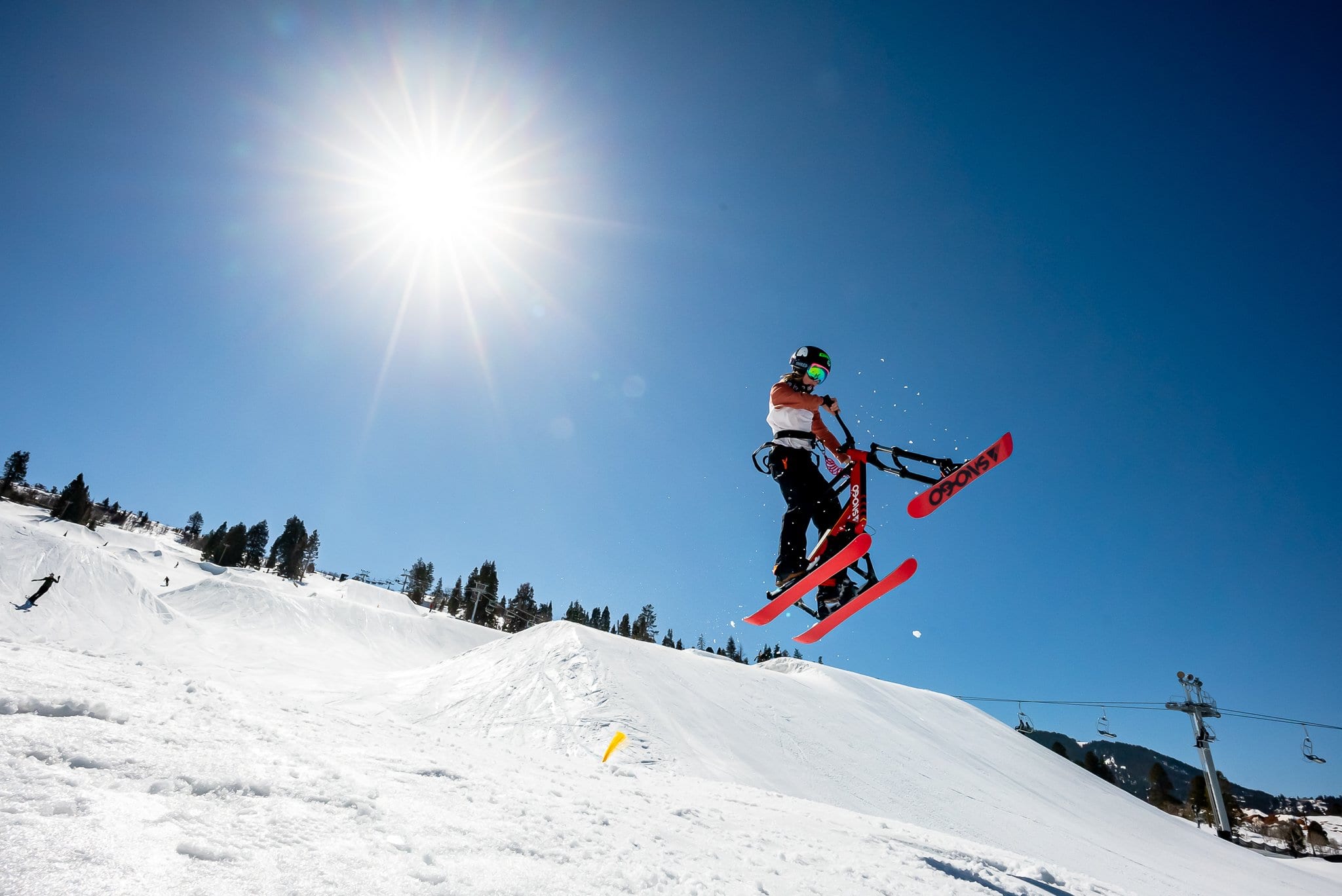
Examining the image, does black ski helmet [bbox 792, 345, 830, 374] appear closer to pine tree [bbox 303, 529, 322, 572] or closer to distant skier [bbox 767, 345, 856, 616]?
→ distant skier [bbox 767, 345, 856, 616]

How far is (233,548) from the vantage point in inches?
3487

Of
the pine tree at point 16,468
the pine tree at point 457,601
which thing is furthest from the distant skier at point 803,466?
the pine tree at point 16,468

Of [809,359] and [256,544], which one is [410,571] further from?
[809,359]

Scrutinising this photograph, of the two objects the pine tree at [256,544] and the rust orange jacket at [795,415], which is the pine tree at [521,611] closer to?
the pine tree at [256,544]

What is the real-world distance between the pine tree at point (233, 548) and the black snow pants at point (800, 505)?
103552mm

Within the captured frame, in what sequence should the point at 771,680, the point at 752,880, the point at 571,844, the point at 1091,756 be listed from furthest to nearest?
1. the point at 1091,756
2. the point at 771,680
3. the point at 752,880
4. the point at 571,844

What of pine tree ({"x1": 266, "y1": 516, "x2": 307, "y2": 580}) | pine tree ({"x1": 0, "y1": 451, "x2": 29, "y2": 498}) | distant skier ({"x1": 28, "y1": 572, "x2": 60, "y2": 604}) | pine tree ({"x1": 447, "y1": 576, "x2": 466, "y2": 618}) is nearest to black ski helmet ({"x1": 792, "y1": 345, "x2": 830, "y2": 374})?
distant skier ({"x1": 28, "y1": 572, "x2": 60, "y2": 604})

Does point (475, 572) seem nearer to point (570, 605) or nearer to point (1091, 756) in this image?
point (570, 605)

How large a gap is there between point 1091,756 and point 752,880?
81157 mm

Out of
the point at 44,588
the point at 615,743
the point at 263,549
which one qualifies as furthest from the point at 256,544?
the point at 615,743

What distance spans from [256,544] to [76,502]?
26.4m

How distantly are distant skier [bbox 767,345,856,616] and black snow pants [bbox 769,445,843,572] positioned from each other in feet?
0.03

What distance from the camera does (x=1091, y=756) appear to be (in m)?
62.6

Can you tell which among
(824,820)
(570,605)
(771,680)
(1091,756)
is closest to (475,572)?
(570,605)
